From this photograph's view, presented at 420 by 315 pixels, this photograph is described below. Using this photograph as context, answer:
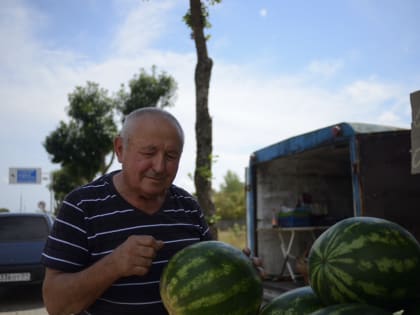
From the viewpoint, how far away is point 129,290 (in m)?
1.94

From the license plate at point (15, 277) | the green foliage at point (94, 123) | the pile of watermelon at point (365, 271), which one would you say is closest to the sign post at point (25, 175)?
the green foliage at point (94, 123)

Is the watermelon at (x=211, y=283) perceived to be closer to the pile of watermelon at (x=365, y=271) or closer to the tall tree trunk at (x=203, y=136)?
the pile of watermelon at (x=365, y=271)

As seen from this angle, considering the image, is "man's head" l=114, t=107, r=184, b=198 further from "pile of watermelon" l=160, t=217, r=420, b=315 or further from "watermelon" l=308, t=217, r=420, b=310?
"watermelon" l=308, t=217, r=420, b=310

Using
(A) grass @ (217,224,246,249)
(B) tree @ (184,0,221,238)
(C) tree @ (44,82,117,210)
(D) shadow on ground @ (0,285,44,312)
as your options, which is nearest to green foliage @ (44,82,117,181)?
(C) tree @ (44,82,117,210)

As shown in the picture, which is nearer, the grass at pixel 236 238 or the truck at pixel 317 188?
the truck at pixel 317 188

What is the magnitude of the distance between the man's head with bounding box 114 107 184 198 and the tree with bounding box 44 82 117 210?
2255 cm

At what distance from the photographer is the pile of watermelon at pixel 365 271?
1.14 meters

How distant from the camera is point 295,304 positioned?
4.23ft

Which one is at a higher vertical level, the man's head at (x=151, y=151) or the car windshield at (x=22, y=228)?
the man's head at (x=151, y=151)

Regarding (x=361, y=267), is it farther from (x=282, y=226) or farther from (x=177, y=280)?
(x=282, y=226)

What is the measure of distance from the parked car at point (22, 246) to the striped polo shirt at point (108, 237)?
8051mm

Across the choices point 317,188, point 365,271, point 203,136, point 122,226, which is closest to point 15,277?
point 203,136

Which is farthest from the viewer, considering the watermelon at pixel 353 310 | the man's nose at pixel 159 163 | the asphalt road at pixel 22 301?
the asphalt road at pixel 22 301

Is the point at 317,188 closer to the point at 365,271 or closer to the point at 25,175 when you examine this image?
the point at 365,271
